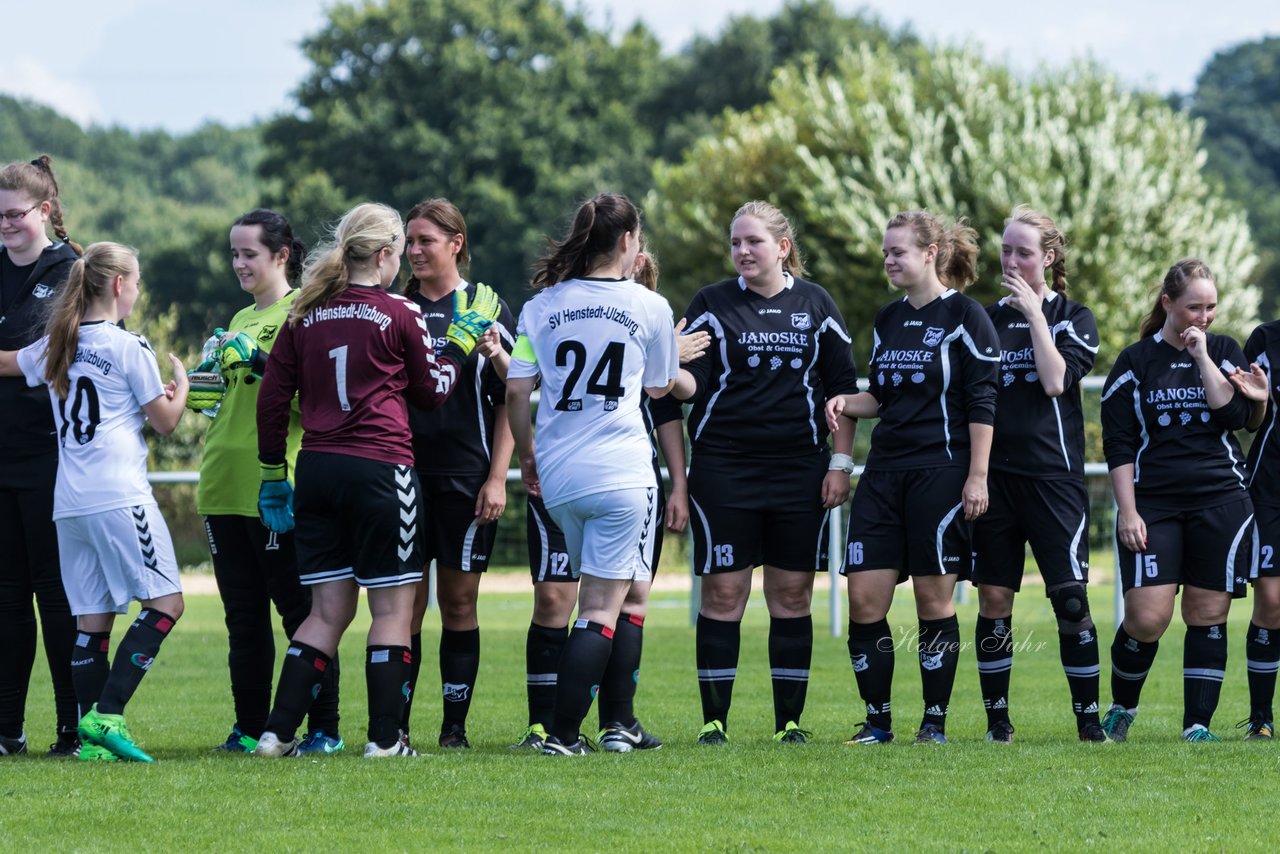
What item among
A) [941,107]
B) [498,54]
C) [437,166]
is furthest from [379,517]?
[498,54]

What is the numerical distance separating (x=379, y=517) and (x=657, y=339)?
4.17ft

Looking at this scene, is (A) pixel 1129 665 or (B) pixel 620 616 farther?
(A) pixel 1129 665

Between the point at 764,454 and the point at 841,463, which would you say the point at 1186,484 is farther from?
the point at 764,454

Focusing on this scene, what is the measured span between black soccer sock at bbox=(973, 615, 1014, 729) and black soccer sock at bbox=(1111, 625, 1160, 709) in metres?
0.54

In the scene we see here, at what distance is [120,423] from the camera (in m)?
6.43

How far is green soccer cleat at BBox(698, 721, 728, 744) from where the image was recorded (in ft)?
23.2

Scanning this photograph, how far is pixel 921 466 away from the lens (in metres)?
6.84

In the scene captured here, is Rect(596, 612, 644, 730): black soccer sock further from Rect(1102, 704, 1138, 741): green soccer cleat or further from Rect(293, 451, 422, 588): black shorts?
Rect(1102, 704, 1138, 741): green soccer cleat

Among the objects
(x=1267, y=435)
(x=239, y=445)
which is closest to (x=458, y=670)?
(x=239, y=445)

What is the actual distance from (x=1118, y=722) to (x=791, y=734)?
1513 millimetres

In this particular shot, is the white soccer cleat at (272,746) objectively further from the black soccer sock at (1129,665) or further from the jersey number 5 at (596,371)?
the black soccer sock at (1129,665)

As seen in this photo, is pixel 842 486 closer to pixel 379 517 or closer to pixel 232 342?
pixel 379 517

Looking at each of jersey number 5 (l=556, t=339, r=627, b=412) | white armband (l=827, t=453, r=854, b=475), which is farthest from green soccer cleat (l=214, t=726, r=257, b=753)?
white armband (l=827, t=453, r=854, b=475)

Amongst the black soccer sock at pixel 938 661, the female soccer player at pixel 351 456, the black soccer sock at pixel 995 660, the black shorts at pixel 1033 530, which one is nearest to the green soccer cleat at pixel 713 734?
the black soccer sock at pixel 938 661
